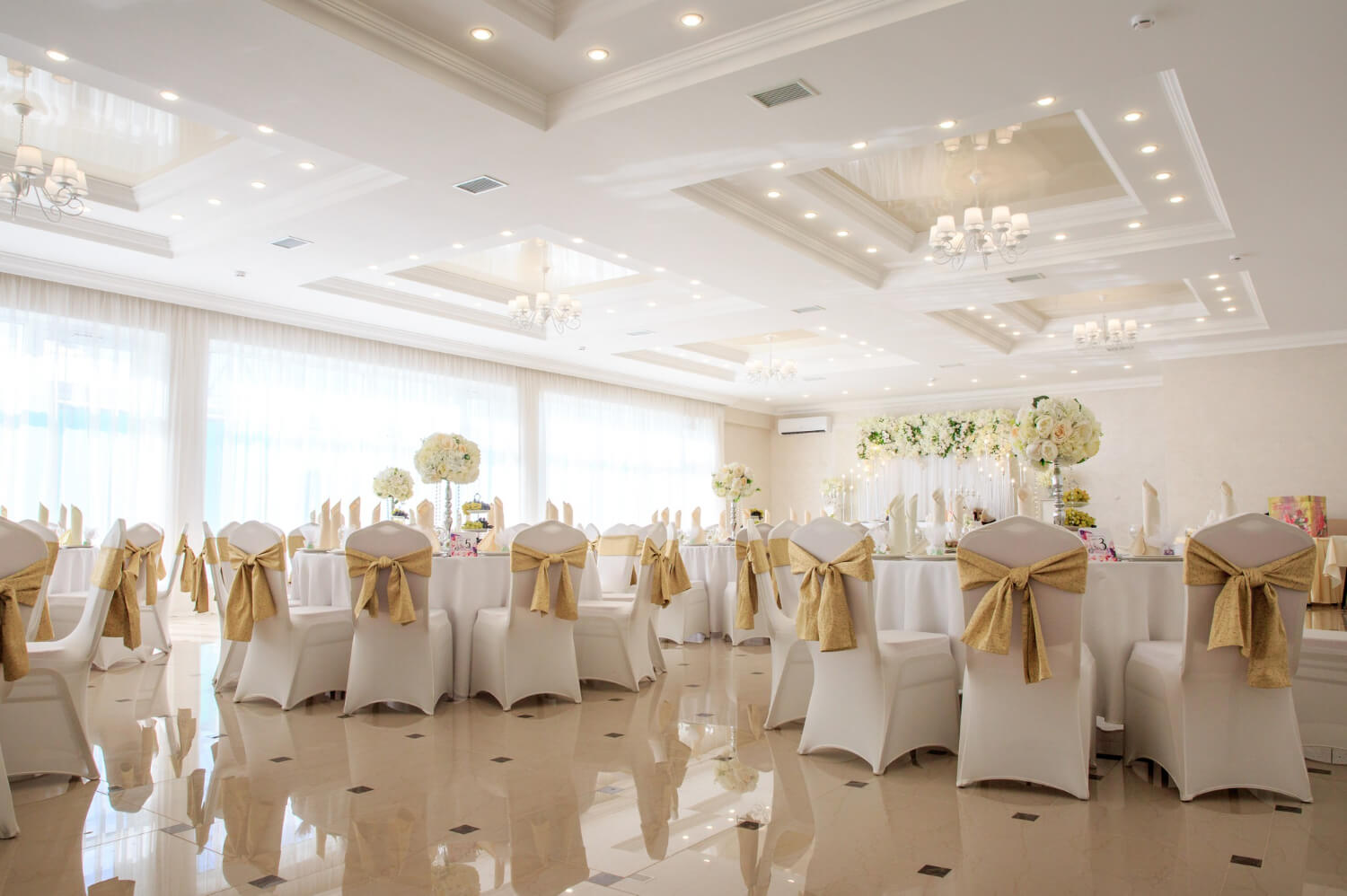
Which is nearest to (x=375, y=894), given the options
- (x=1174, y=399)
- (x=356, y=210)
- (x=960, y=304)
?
(x=356, y=210)

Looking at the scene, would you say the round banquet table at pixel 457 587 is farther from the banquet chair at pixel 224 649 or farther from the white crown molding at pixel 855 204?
the white crown molding at pixel 855 204

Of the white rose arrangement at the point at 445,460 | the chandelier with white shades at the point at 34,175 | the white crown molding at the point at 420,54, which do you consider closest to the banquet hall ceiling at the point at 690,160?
the white crown molding at the point at 420,54

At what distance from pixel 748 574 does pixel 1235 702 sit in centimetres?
256

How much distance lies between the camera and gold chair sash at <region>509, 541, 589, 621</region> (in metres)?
5.28

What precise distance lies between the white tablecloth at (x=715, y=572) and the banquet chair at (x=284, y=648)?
11.9 feet

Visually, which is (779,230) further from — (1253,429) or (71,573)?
(1253,429)

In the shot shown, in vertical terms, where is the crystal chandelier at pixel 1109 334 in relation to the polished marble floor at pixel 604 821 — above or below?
above

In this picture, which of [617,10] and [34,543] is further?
[617,10]

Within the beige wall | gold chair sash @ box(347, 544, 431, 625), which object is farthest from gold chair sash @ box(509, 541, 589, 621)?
the beige wall

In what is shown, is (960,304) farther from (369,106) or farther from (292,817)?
(292,817)

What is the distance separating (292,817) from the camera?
3438 millimetres

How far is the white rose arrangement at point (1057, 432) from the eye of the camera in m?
4.96

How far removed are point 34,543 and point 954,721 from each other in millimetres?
4064

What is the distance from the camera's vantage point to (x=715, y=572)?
28.6 ft
